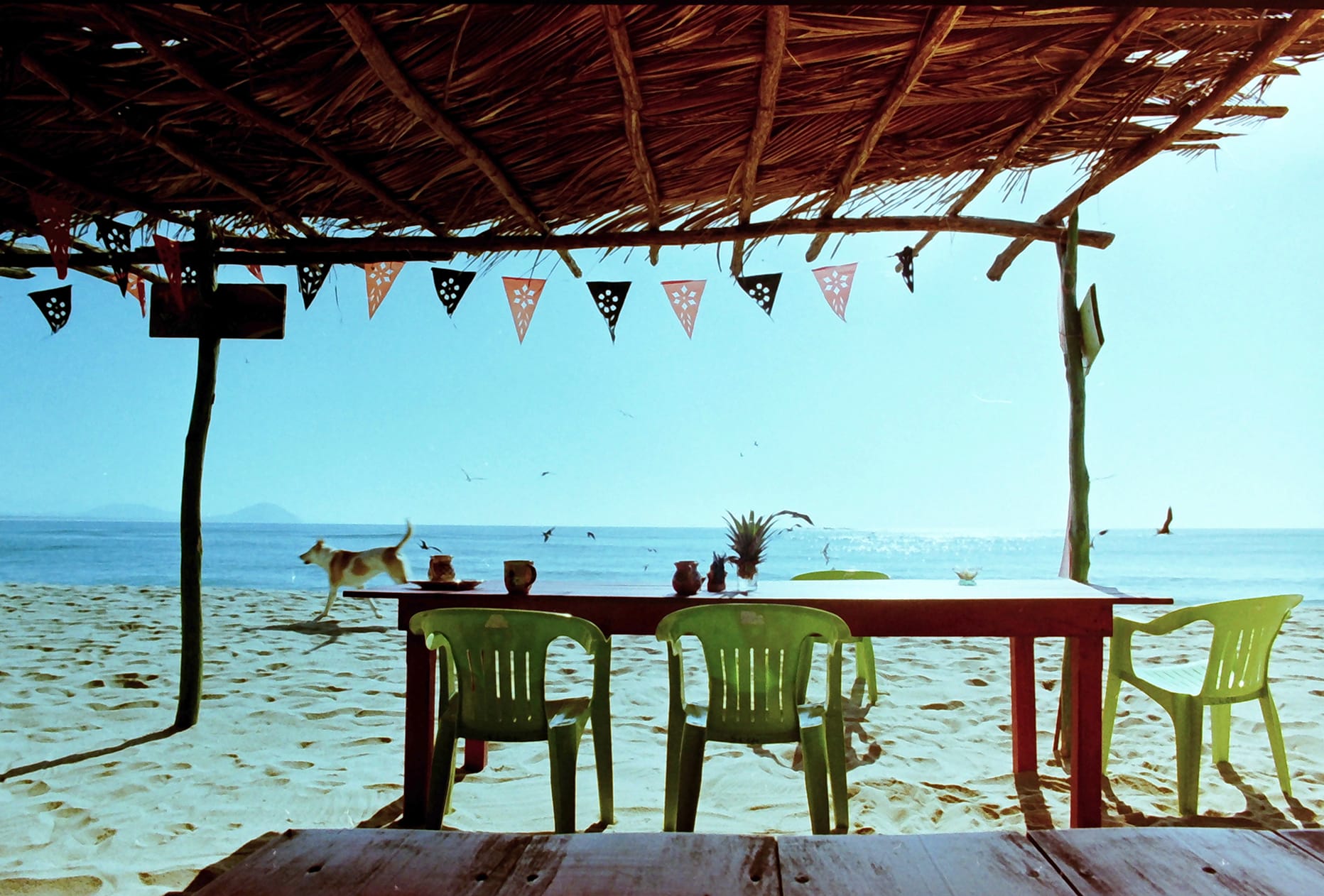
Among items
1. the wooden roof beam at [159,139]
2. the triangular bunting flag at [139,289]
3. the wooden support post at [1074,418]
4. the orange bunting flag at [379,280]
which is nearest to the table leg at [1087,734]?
the wooden support post at [1074,418]

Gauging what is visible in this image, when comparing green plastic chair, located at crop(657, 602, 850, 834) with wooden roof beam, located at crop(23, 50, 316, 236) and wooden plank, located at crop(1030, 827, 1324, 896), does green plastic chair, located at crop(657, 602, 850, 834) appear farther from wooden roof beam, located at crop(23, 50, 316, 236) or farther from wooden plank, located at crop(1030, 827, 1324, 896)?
wooden roof beam, located at crop(23, 50, 316, 236)

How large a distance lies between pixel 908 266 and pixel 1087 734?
242cm

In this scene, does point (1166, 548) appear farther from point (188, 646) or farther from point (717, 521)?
point (188, 646)

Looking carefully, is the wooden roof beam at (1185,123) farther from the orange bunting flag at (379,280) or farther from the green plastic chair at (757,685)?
the orange bunting flag at (379,280)

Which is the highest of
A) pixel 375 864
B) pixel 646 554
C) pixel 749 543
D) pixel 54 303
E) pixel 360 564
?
pixel 54 303

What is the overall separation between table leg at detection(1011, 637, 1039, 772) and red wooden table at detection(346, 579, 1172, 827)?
1.23 ft

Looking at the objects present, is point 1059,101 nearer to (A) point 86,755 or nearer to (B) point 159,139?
(B) point 159,139

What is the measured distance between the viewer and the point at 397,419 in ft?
137

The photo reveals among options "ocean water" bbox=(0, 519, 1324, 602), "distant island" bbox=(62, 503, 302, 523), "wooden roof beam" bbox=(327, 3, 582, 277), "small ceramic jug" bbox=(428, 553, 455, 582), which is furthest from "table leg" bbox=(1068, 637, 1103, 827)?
"distant island" bbox=(62, 503, 302, 523)

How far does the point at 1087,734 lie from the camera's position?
277cm

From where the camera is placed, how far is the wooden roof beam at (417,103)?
2.19 m

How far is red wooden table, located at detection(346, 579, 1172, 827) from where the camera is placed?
2.76 meters

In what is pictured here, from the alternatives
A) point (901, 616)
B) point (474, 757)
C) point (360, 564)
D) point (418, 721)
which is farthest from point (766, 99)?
point (360, 564)

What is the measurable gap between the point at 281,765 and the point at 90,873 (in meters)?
1.04
